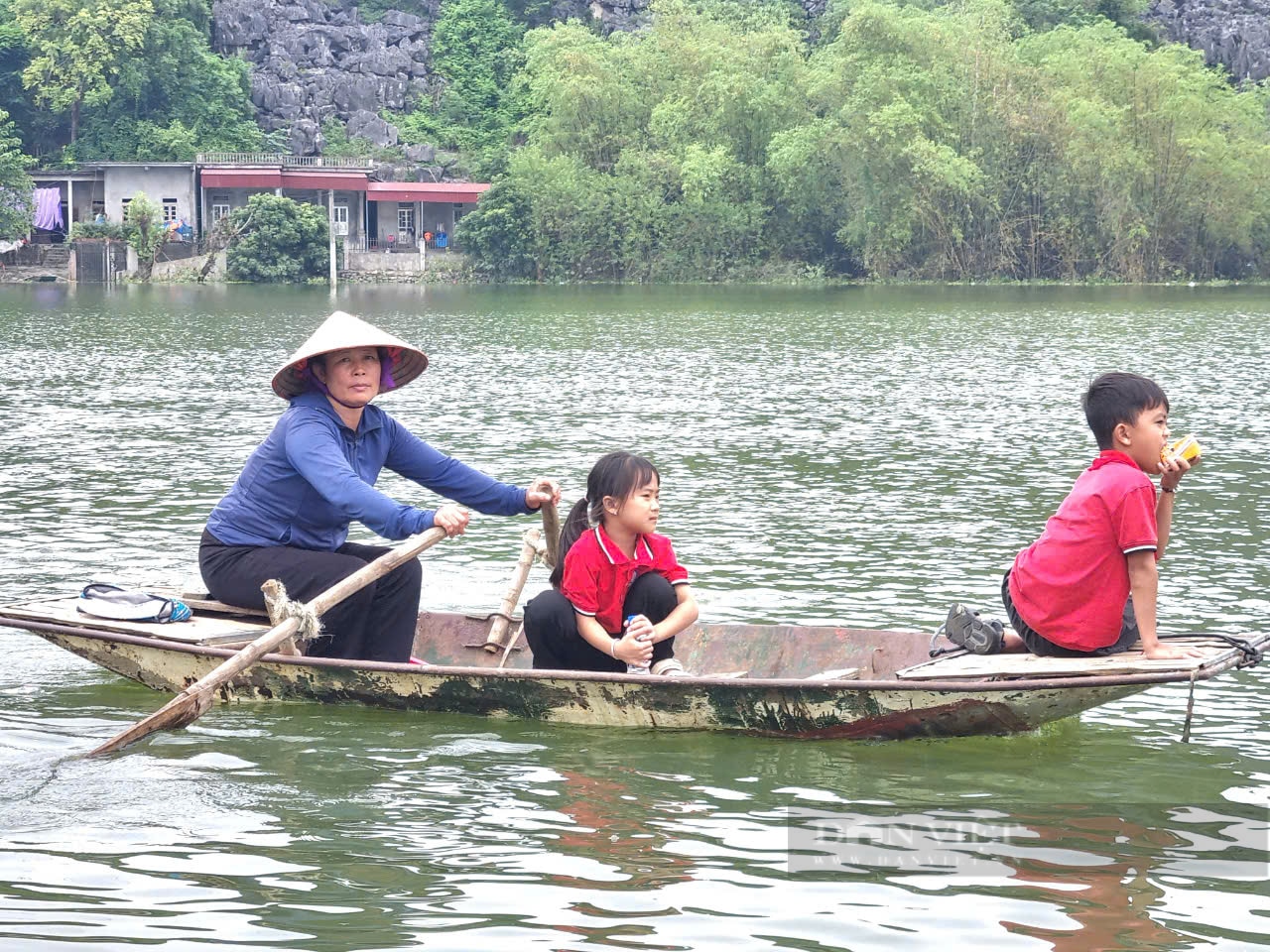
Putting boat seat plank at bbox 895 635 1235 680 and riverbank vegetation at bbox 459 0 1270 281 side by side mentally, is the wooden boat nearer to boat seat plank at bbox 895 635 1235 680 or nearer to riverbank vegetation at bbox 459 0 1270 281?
boat seat plank at bbox 895 635 1235 680

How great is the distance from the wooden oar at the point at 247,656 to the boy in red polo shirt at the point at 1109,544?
7.45ft

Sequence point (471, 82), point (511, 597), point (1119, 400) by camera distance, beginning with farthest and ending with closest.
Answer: point (471, 82) → point (511, 597) → point (1119, 400)

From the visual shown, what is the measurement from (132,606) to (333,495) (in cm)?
119

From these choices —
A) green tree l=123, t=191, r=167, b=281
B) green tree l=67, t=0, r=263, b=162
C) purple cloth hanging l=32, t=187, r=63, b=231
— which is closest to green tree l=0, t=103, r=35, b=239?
purple cloth hanging l=32, t=187, r=63, b=231

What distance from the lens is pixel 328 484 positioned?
6648mm

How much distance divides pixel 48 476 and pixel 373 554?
759cm

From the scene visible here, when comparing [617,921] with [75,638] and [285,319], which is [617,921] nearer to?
[75,638]

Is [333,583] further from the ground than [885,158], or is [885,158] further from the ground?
[885,158]

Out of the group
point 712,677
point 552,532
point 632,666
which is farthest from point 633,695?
point 552,532

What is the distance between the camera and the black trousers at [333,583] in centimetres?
693

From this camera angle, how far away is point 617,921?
4.86m

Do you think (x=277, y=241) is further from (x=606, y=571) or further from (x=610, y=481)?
(x=610, y=481)

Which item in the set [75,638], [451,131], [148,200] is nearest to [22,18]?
[148,200]

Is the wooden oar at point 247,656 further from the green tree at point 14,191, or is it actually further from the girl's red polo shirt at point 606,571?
the green tree at point 14,191
